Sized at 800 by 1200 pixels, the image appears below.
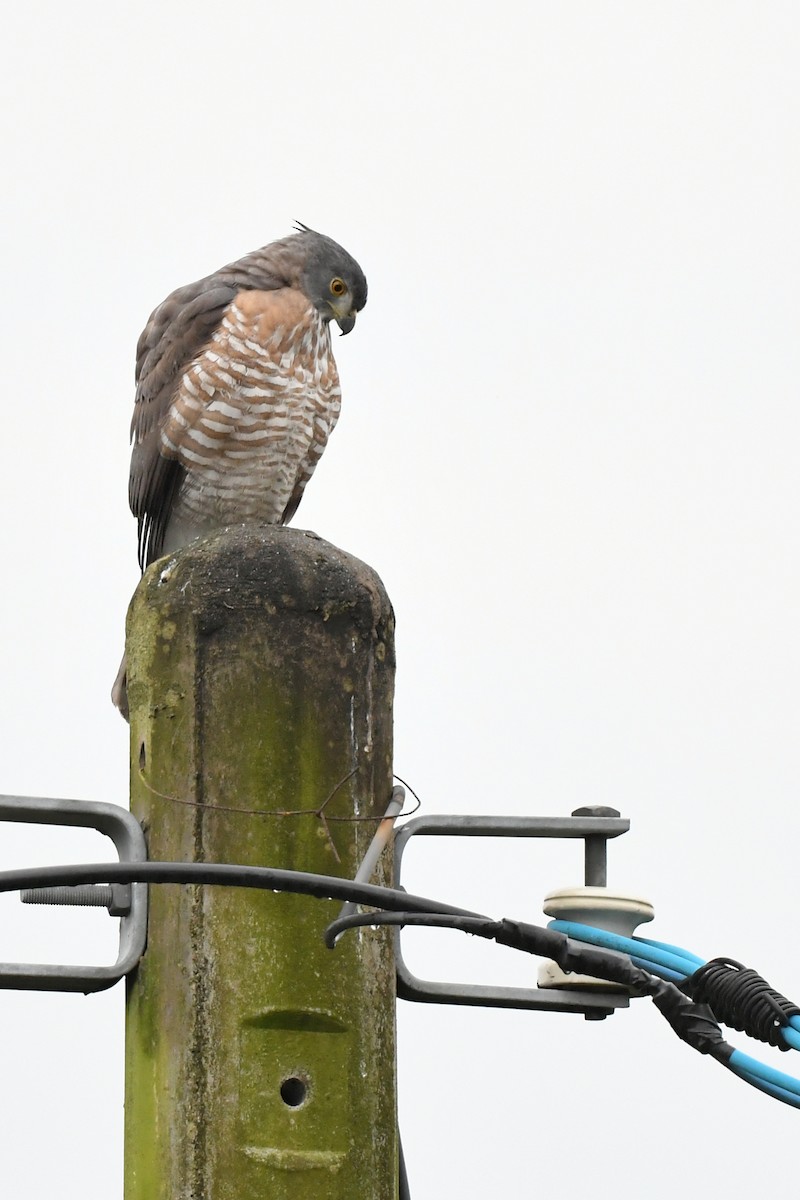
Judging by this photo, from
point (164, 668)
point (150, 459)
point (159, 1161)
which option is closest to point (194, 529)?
point (150, 459)

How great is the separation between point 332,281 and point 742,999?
4390mm

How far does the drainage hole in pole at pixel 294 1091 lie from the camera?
10.2 ft

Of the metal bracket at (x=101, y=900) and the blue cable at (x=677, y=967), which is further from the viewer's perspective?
the metal bracket at (x=101, y=900)

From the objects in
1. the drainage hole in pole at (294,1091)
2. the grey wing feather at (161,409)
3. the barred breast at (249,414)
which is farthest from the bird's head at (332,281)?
the drainage hole in pole at (294,1091)

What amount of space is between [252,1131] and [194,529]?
3722 millimetres

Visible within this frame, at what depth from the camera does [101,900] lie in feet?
10.8

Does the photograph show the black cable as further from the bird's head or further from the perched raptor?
the bird's head

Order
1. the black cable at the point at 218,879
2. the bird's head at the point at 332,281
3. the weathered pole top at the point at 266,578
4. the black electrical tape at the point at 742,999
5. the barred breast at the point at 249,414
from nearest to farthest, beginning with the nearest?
the black cable at the point at 218,879, the black electrical tape at the point at 742,999, the weathered pole top at the point at 266,578, the barred breast at the point at 249,414, the bird's head at the point at 332,281

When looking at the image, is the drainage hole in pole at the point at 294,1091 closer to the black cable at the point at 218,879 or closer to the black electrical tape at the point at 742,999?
the black cable at the point at 218,879

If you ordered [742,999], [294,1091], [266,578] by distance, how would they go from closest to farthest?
[742,999]
[294,1091]
[266,578]

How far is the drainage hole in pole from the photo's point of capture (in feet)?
10.2

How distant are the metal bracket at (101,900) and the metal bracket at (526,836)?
0.48 m

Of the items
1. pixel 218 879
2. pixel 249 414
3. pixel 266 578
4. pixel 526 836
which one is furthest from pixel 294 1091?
pixel 249 414

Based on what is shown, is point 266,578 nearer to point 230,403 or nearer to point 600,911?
point 600,911
